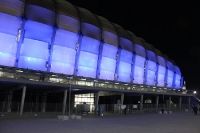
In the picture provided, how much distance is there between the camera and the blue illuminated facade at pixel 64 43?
34.6 m

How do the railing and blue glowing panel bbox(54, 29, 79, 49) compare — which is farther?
blue glowing panel bbox(54, 29, 79, 49)

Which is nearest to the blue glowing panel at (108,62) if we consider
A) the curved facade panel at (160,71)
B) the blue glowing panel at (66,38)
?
the blue glowing panel at (66,38)

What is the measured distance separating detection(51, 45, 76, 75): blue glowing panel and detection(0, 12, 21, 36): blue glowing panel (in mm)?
7420

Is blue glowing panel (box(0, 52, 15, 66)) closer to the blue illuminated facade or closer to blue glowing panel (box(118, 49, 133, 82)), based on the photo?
the blue illuminated facade

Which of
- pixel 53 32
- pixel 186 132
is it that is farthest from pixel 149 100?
pixel 186 132

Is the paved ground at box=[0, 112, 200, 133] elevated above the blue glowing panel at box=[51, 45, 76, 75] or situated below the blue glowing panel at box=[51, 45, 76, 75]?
below

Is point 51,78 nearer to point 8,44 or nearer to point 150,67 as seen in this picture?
point 8,44

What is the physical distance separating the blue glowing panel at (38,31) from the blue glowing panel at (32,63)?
3656 millimetres

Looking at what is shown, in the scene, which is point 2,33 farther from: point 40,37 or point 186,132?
point 186,132

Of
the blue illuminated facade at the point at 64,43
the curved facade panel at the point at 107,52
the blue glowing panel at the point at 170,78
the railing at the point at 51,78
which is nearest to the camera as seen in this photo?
the railing at the point at 51,78

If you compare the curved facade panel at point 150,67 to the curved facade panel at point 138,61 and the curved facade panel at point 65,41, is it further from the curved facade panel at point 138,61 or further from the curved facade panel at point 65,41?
the curved facade panel at point 65,41

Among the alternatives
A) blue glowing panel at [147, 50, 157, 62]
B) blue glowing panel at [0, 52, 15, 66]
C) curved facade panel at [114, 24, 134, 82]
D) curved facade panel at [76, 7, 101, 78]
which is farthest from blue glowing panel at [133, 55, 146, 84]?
blue glowing panel at [0, 52, 15, 66]

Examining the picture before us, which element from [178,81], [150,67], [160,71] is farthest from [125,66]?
[178,81]

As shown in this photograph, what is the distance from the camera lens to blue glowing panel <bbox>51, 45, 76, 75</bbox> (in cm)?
3881
